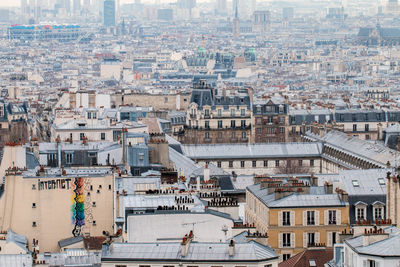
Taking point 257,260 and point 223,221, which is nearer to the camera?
point 257,260

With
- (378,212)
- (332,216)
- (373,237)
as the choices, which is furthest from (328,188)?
(373,237)

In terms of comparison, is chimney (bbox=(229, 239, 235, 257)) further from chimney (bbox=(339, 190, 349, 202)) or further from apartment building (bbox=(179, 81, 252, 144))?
apartment building (bbox=(179, 81, 252, 144))

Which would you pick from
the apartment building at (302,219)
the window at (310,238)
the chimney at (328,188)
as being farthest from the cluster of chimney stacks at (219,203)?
the chimney at (328,188)

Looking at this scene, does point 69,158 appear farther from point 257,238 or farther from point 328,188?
point 257,238

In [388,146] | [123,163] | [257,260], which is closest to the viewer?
[257,260]

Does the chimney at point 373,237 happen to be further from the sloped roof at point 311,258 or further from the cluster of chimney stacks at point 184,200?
the cluster of chimney stacks at point 184,200

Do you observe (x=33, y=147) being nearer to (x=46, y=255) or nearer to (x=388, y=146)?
(x=46, y=255)

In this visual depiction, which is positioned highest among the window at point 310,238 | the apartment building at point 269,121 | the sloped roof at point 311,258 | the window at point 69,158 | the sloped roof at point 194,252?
the sloped roof at point 194,252

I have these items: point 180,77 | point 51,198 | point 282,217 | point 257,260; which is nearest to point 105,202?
point 51,198
